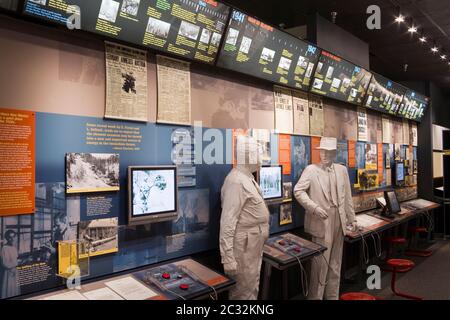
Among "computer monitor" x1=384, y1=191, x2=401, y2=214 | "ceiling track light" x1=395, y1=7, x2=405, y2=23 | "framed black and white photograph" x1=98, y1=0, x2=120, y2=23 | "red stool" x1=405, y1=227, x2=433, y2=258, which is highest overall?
"ceiling track light" x1=395, y1=7, x2=405, y2=23

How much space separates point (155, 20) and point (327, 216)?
8.30 feet

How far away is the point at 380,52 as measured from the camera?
6402mm

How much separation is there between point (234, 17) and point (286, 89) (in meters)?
1.36

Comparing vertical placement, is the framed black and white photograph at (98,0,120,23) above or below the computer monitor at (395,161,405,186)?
above

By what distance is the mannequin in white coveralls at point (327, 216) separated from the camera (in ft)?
12.7

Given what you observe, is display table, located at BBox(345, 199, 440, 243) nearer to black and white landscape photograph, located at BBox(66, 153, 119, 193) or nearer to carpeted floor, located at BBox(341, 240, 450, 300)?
carpeted floor, located at BBox(341, 240, 450, 300)

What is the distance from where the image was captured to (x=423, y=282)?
5000 millimetres

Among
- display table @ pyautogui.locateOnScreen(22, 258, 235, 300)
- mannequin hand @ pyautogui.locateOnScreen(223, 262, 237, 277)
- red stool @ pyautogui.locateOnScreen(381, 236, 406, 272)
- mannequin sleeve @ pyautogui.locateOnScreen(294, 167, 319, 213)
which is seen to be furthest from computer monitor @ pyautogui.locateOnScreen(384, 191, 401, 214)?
display table @ pyautogui.locateOnScreen(22, 258, 235, 300)

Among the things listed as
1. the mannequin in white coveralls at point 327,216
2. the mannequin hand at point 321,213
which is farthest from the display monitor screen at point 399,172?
the mannequin hand at point 321,213

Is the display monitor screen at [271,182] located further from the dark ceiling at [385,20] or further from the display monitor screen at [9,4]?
the display monitor screen at [9,4]

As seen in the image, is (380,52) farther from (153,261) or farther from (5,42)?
(5,42)

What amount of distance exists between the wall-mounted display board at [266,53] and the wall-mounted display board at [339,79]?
226 mm

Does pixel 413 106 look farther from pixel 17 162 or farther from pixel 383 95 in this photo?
pixel 17 162

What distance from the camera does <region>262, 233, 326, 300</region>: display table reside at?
316cm
